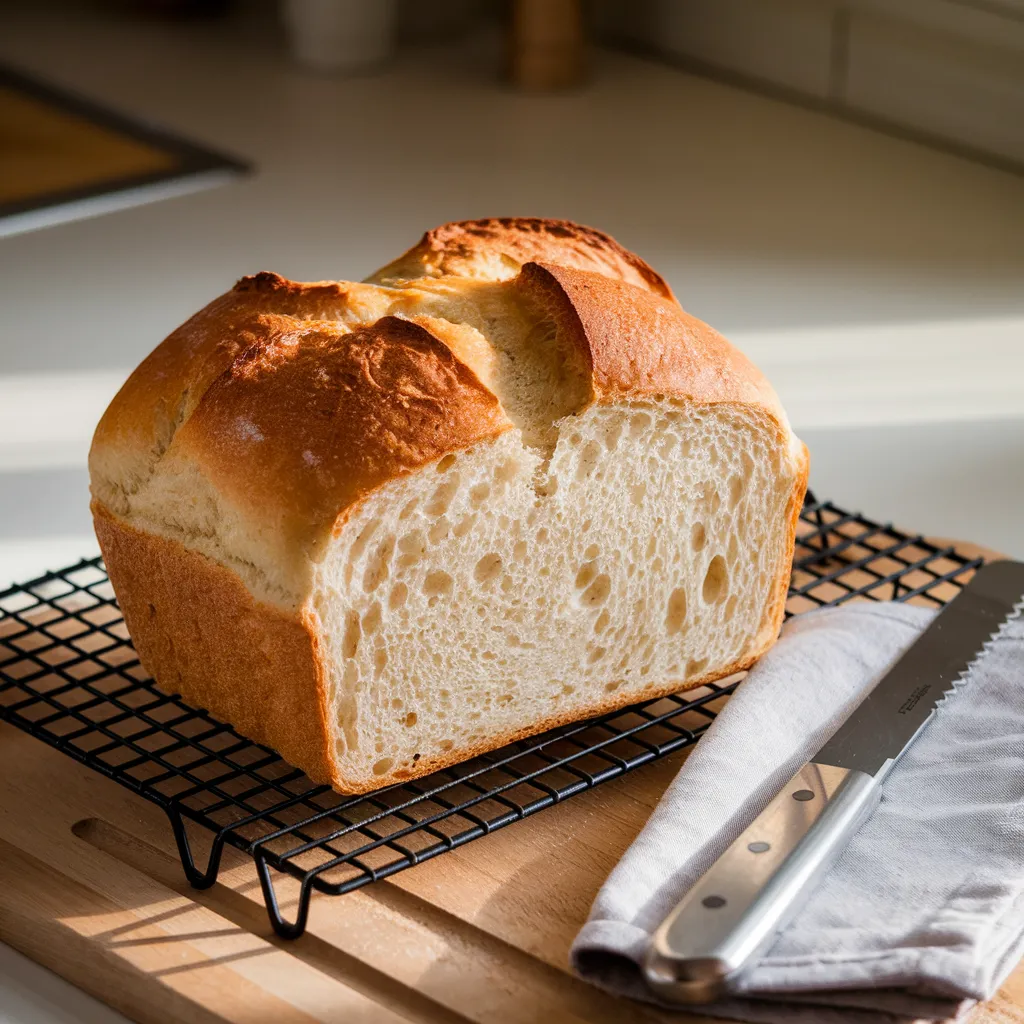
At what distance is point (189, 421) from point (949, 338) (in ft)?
4.15


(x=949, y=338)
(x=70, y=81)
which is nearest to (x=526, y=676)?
(x=949, y=338)

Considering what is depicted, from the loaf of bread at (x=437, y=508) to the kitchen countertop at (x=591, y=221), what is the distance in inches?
19.4

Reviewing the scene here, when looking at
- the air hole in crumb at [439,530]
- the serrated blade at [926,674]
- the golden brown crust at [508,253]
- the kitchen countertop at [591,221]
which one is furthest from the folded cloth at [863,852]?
the kitchen countertop at [591,221]

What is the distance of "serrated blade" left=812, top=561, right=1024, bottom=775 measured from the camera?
111cm

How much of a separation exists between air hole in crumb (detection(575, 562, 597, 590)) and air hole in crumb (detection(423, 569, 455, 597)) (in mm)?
106

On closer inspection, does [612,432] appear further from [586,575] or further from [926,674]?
[926,674]

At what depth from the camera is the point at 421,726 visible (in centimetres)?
114

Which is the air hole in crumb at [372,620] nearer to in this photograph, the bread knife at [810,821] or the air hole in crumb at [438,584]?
the air hole in crumb at [438,584]

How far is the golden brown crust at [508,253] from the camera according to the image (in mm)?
1285

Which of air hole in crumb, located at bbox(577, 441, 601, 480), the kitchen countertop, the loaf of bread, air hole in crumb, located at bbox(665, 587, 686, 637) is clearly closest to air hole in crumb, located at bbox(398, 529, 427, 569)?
the loaf of bread

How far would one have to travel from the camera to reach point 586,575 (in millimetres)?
1171

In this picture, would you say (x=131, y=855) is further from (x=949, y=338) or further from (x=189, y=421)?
(x=949, y=338)

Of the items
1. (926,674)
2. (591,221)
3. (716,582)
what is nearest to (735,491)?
(716,582)

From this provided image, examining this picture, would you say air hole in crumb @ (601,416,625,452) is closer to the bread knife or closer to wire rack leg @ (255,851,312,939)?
the bread knife
